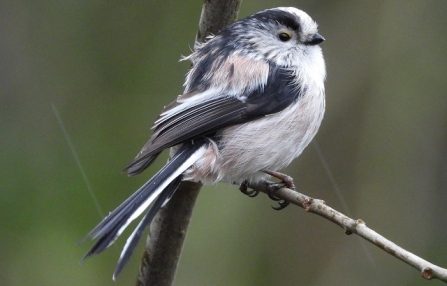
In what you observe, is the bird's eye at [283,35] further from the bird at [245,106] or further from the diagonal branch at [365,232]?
the diagonal branch at [365,232]

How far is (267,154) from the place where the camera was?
11.2ft

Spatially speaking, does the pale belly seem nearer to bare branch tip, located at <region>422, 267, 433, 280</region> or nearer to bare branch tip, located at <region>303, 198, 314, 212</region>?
bare branch tip, located at <region>303, 198, 314, 212</region>

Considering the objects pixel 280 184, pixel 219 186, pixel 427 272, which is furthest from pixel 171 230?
pixel 219 186

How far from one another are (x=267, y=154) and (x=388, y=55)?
2.27m

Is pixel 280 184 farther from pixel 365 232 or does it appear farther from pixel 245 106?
pixel 365 232

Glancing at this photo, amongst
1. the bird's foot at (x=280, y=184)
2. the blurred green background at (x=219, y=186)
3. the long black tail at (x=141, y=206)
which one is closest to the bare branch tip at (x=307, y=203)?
the bird's foot at (x=280, y=184)

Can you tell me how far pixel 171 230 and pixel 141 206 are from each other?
0.72 m

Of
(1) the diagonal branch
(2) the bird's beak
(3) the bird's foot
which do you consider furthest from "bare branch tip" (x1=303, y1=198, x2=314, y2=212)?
(2) the bird's beak

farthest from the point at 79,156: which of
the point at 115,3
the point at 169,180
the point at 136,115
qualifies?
the point at 169,180

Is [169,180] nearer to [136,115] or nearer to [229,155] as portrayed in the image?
[229,155]

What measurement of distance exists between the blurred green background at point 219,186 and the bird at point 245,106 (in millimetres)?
1746

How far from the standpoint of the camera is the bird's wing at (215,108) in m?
A: 3.17

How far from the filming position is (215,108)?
3.28 meters

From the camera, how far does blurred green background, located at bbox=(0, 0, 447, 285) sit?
17.1 ft
